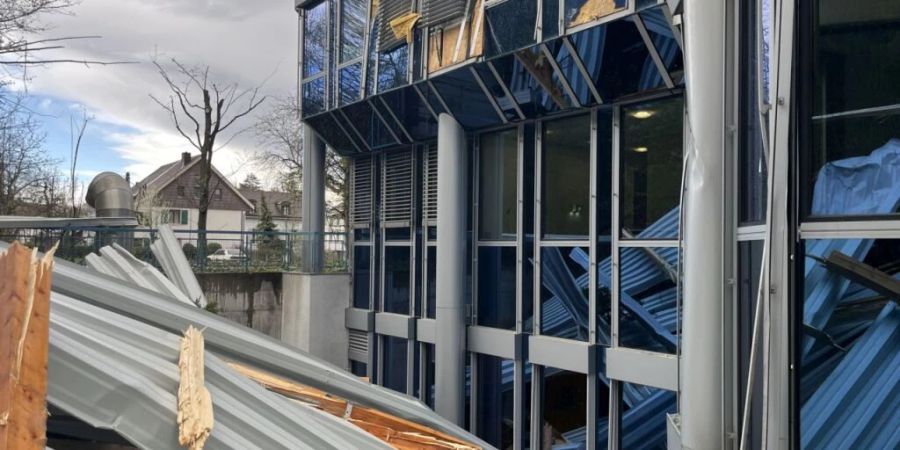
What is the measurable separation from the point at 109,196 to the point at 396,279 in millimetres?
5334

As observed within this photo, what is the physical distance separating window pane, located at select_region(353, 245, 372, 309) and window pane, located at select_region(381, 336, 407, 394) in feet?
3.71

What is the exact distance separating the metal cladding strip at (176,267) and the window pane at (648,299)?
511 cm

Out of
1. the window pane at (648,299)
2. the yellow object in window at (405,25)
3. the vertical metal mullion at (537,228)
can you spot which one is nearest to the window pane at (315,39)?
the yellow object in window at (405,25)

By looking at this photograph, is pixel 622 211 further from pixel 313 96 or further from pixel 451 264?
pixel 313 96

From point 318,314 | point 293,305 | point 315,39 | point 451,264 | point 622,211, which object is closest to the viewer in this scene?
point 622,211

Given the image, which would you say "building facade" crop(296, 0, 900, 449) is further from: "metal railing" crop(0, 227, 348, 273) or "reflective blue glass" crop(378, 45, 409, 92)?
"metal railing" crop(0, 227, 348, 273)

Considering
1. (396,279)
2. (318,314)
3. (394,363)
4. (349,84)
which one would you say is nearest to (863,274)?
(349,84)

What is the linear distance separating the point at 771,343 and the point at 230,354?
2.70 meters

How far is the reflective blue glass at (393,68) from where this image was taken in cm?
1159

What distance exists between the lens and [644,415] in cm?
903

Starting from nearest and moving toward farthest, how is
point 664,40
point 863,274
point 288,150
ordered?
point 863,274 < point 664,40 < point 288,150

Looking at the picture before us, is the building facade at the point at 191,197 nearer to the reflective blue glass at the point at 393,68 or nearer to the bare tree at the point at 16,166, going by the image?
the bare tree at the point at 16,166

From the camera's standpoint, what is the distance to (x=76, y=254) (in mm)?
13719

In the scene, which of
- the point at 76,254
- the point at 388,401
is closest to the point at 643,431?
the point at 388,401
